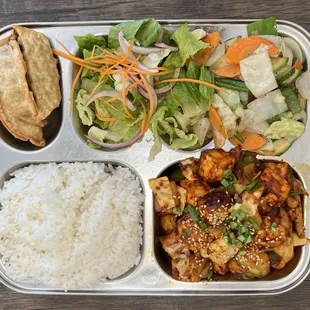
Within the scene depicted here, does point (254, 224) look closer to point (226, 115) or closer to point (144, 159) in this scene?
point (226, 115)

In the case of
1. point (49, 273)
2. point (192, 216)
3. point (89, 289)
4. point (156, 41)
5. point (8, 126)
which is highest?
point (156, 41)

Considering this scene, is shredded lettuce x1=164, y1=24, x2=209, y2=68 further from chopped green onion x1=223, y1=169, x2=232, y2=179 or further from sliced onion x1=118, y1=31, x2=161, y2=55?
chopped green onion x1=223, y1=169, x2=232, y2=179

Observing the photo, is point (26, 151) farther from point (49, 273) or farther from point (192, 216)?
point (192, 216)

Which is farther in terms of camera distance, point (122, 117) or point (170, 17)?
point (170, 17)

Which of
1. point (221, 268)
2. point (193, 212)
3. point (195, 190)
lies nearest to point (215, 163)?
point (195, 190)

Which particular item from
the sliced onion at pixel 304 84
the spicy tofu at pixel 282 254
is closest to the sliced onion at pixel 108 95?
the sliced onion at pixel 304 84

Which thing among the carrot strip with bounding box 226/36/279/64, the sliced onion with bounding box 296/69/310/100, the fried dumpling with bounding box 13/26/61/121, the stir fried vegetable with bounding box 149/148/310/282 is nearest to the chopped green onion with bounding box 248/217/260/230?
the stir fried vegetable with bounding box 149/148/310/282

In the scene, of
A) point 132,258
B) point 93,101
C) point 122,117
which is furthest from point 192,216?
point 93,101
